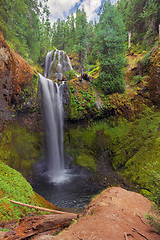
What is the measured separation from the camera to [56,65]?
2106cm

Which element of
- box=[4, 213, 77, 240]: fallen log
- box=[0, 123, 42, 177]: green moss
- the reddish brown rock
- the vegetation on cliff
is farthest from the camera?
the vegetation on cliff

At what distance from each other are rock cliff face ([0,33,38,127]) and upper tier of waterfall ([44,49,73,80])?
11.4 m

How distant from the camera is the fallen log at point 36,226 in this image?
242 cm

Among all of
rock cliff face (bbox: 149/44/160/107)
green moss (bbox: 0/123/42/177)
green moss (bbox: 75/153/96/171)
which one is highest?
rock cliff face (bbox: 149/44/160/107)

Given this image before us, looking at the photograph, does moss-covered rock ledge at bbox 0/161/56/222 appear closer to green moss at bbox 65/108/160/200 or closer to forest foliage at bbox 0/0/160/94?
green moss at bbox 65/108/160/200

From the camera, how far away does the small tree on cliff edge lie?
36.3 feet

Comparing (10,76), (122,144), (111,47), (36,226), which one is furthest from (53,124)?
(111,47)

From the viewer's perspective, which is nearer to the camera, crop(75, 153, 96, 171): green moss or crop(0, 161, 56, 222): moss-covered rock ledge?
crop(0, 161, 56, 222): moss-covered rock ledge

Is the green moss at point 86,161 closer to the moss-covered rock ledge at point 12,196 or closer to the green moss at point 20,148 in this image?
Answer: the green moss at point 20,148

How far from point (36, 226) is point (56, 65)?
22781 mm

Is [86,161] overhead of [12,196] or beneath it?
beneath

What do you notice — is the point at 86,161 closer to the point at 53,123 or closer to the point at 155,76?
the point at 53,123

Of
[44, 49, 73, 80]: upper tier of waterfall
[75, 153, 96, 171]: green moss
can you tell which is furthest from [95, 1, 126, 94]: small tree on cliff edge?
[44, 49, 73, 80]: upper tier of waterfall

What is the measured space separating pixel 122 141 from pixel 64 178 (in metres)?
6.05
